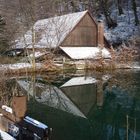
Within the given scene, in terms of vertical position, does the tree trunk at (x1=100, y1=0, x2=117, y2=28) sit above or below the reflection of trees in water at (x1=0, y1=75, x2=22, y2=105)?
above

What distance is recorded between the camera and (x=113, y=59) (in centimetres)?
3772

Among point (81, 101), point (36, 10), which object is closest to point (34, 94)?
point (81, 101)

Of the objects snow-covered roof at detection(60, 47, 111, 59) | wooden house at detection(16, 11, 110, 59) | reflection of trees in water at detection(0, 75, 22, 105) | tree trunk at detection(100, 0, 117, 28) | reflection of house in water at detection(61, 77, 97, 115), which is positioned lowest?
reflection of house in water at detection(61, 77, 97, 115)

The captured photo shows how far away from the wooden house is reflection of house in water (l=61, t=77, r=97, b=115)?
45.5 feet

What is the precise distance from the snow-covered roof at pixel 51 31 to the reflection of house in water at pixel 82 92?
14360mm

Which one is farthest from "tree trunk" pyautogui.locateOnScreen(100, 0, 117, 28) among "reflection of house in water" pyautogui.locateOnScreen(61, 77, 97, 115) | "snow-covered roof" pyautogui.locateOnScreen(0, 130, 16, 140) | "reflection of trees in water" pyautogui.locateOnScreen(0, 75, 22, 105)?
"snow-covered roof" pyautogui.locateOnScreen(0, 130, 16, 140)

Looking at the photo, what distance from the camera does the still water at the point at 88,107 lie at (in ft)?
40.7

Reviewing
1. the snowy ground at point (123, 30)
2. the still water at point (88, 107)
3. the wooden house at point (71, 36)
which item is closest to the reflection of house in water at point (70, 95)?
the still water at point (88, 107)

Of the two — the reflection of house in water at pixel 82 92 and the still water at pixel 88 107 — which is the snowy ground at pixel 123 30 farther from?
the reflection of house in water at pixel 82 92

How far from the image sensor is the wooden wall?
142 ft

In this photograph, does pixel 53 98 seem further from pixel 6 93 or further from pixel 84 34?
pixel 84 34

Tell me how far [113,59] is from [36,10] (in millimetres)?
14674

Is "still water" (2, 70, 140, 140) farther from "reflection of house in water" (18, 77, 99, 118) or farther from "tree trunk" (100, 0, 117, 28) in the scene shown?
"tree trunk" (100, 0, 117, 28)

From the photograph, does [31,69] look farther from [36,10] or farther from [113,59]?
[36,10]
